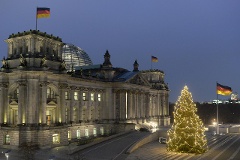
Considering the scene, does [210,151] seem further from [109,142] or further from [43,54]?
[43,54]

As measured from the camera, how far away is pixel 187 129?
51.9 metres

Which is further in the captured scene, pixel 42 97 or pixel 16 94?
pixel 16 94

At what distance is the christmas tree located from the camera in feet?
170

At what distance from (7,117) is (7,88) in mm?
5512

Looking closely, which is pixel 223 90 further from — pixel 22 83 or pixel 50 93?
pixel 22 83

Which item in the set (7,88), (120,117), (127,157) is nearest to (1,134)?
(7,88)

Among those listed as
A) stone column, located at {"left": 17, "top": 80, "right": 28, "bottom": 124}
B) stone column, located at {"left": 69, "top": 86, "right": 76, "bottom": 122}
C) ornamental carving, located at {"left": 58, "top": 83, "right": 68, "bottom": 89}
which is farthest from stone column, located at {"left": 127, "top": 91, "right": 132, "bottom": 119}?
stone column, located at {"left": 17, "top": 80, "right": 28, "bottom": 124}


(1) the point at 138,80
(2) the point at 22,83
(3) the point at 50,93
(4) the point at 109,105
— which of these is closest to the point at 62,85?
(3) the point at 50,93

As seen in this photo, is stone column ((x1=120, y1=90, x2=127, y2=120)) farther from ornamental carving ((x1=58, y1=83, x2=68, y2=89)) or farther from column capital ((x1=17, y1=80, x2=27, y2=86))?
column capital ((x1=17, y1=80, x2=27, y2=86))

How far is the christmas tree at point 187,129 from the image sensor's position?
51875mm

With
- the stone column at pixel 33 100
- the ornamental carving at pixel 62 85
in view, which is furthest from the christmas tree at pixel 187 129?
the stone column at pixel 33 100

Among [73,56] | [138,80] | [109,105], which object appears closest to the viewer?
[109,105]

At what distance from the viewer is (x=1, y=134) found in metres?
58.1

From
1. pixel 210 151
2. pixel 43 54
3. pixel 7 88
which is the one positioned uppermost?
pixel 43 54
